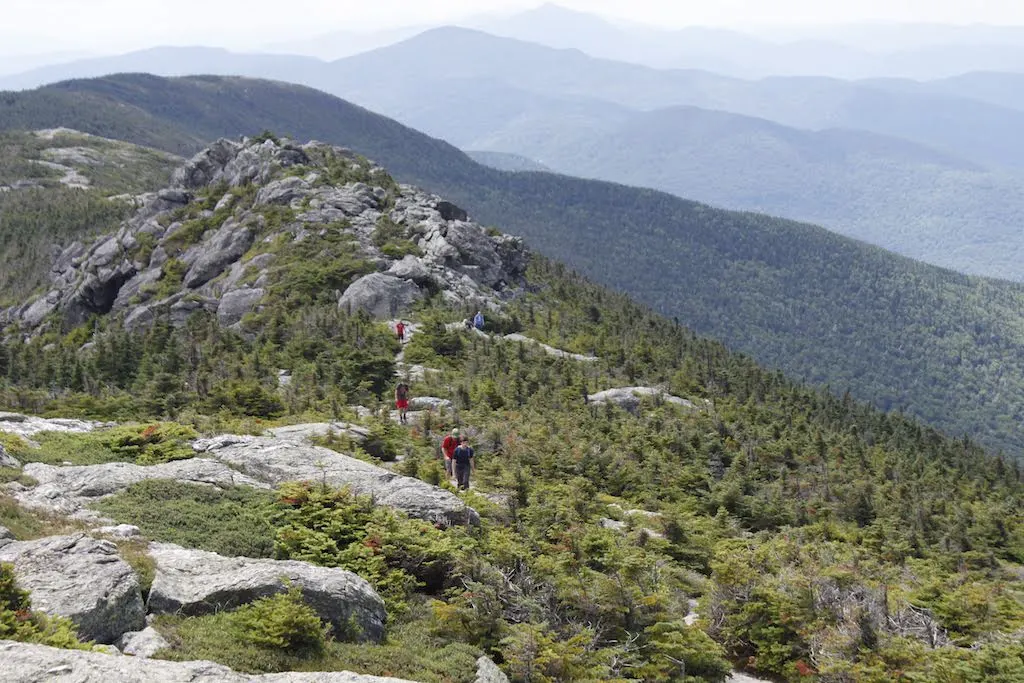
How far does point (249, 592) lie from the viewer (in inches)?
492

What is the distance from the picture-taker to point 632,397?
3706 cm

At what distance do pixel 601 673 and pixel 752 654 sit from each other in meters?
4.86

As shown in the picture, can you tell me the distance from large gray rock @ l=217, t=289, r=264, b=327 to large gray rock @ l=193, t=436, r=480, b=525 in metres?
28.0

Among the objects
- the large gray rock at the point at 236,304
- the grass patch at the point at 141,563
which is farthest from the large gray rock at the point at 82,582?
the large gray rock at the point at 236,304

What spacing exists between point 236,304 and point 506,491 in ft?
106

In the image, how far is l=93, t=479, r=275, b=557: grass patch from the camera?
587 inches

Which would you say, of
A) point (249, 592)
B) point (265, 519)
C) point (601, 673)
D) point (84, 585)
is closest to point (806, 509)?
point (601, 673)

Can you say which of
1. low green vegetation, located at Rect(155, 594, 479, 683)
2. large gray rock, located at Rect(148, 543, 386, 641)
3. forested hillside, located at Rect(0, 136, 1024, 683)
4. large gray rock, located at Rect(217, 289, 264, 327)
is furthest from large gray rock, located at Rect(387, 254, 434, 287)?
low green vegetation, located at Rect(155, 594, 479, 683)

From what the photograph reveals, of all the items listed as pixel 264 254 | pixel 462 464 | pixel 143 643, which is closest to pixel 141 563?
pixel 143 643

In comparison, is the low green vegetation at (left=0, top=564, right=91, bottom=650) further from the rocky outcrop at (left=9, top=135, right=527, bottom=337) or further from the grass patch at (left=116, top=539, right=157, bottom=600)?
the rocky outcrop at (left=9, top=135, right=527, bottom=337)

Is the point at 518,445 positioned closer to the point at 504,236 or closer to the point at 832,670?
the point at 832,670

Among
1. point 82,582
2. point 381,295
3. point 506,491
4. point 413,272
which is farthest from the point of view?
point 413,272

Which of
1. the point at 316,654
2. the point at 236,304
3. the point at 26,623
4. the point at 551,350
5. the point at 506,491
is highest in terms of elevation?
the point at 26,623

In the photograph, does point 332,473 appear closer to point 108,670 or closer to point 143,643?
point 143,643
